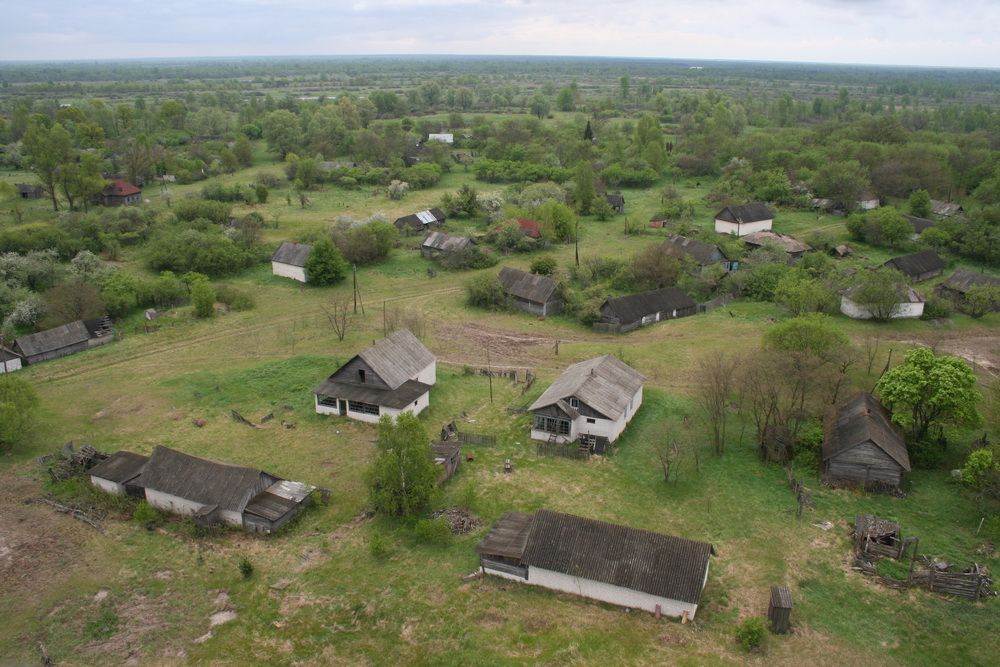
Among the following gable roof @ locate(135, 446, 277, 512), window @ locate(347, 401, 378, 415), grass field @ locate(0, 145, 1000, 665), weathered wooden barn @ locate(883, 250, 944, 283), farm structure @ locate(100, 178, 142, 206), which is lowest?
grass field @ locate(0, 145, 1000, 665)

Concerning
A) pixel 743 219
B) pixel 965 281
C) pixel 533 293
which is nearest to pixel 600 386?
pixel 533 293

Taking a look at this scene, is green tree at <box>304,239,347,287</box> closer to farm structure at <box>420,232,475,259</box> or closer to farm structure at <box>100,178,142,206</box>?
farm structure at <box>420,232,475,259</box>

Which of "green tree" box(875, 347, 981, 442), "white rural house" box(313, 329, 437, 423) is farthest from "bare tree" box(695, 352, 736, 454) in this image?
"white rural house" box(313, 329, 437, 423)

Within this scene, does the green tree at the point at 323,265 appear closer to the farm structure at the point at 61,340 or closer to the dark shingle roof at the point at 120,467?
the farm structure at the point at 61,340

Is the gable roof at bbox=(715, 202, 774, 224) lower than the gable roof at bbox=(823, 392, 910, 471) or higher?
higher

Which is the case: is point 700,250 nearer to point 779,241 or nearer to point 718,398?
point 779,241

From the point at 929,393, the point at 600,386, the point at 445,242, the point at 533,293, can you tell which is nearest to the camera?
A: the point at 929,393

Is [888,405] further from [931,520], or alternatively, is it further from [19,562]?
[19,562]
